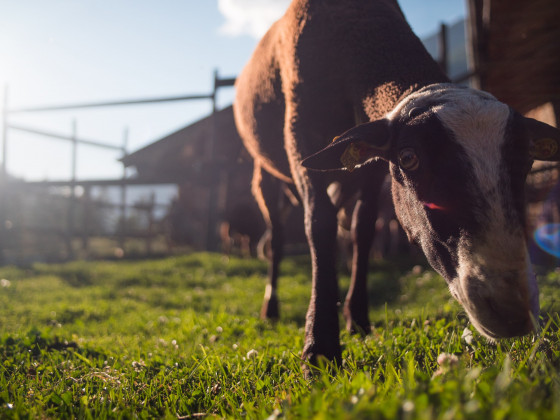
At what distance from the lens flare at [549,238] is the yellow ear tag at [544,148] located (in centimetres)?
569

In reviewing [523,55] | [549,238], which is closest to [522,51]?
[523,55]

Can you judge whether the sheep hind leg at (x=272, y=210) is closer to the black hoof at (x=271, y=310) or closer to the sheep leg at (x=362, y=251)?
the black hoof at (x=271, y=310)

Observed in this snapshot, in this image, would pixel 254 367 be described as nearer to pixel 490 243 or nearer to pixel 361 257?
pixel 490 243

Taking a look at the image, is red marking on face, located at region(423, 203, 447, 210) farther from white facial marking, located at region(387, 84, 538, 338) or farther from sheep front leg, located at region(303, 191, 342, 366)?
sheep front leg, located at region(303, 191, 342, 366)

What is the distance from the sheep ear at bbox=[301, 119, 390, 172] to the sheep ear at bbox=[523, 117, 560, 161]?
62 cm

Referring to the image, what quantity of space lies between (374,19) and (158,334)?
2.85 meters

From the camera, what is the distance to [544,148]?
6.75ft

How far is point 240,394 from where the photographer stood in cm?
171

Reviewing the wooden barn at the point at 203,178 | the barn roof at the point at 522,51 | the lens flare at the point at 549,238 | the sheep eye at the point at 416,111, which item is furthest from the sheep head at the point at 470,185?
the wooden barn at the point at 203,178

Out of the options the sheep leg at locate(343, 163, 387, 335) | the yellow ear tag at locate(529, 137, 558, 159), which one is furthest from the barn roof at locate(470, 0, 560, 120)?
the yellow ear tag at locate(529, 137, 558, 159)

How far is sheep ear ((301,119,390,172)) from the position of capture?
81.0 inches

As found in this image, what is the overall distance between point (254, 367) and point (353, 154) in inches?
46.8

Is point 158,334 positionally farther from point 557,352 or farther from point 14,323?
point 557,352

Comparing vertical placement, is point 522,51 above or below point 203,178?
above
